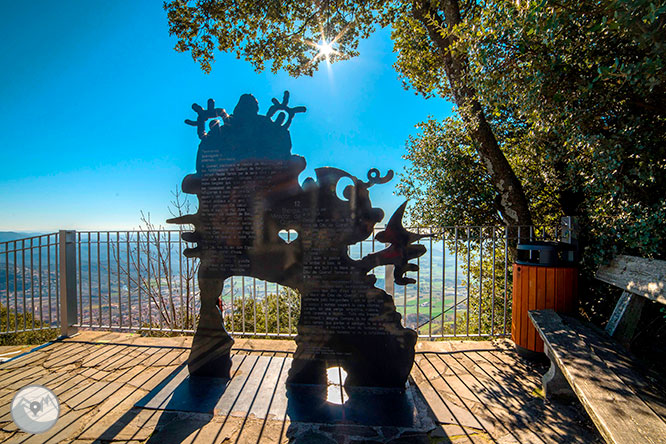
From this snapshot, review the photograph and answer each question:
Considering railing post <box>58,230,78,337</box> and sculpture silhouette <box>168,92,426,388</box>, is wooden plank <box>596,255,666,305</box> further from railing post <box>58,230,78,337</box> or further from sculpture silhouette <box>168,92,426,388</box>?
railing post <box>58,230,78,337</box>

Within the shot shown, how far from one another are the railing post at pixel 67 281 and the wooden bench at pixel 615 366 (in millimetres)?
6402

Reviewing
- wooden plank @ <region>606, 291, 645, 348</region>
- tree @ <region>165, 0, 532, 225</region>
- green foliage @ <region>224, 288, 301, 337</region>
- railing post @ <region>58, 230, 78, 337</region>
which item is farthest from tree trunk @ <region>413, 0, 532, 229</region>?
railing post @ <region>58, 230, 78, 337</region>

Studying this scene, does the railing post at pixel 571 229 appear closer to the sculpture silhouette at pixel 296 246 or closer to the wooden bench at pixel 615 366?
the wooden bench at pixel 615 366

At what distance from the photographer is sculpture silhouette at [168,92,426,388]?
127 inches

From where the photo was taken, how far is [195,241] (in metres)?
3.60

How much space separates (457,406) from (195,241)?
322 cm

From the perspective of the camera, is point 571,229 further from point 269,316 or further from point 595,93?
point 269,316

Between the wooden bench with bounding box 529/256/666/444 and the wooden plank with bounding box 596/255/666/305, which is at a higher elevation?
the wooden plank with bounding box 596/255/666/305

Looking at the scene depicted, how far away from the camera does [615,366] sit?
2438mm

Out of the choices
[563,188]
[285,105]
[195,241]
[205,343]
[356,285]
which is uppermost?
[285,105]

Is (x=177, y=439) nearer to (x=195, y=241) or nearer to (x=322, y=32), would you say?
(x=195, y=241)

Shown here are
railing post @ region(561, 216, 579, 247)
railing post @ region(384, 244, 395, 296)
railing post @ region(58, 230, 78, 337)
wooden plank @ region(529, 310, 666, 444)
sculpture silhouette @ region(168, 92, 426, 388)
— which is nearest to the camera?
wooden plank @ region(529, 310, 666, 444)

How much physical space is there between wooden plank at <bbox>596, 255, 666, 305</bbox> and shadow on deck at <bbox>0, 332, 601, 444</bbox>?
1216 millimetres

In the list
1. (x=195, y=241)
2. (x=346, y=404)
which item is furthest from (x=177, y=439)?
(x=195, y=241)
